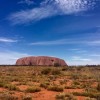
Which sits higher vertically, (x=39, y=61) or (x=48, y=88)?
(x=39, y=61)

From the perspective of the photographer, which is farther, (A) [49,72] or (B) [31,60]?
(B) [31,60]

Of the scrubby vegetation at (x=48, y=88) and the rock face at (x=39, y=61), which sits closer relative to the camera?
the scrubby vegetation at (x=48, y=88)

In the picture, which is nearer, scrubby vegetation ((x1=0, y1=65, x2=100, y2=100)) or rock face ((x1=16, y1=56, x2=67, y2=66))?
scrubby vegetation ((x1=0, y1=65, x2=100, y2=100))

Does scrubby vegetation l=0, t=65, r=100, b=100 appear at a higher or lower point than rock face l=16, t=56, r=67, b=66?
lower

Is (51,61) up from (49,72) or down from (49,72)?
up

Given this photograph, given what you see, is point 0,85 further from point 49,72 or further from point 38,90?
point 49,72

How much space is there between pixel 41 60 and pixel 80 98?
426 feet

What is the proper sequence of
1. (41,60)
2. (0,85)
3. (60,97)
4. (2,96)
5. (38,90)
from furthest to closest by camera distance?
(41,60) < (0,85) < (38,90) < (60,97) < (2,96)

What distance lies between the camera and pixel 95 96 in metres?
15.8

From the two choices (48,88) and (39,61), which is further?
(39,61)

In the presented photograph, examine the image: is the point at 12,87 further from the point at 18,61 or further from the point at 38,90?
the point at 18,61

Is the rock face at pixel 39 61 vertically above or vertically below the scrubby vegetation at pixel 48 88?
above

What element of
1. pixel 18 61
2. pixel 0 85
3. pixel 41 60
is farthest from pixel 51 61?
pixel 0 85

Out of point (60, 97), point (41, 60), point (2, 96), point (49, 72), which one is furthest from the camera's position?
point (41, 60)
